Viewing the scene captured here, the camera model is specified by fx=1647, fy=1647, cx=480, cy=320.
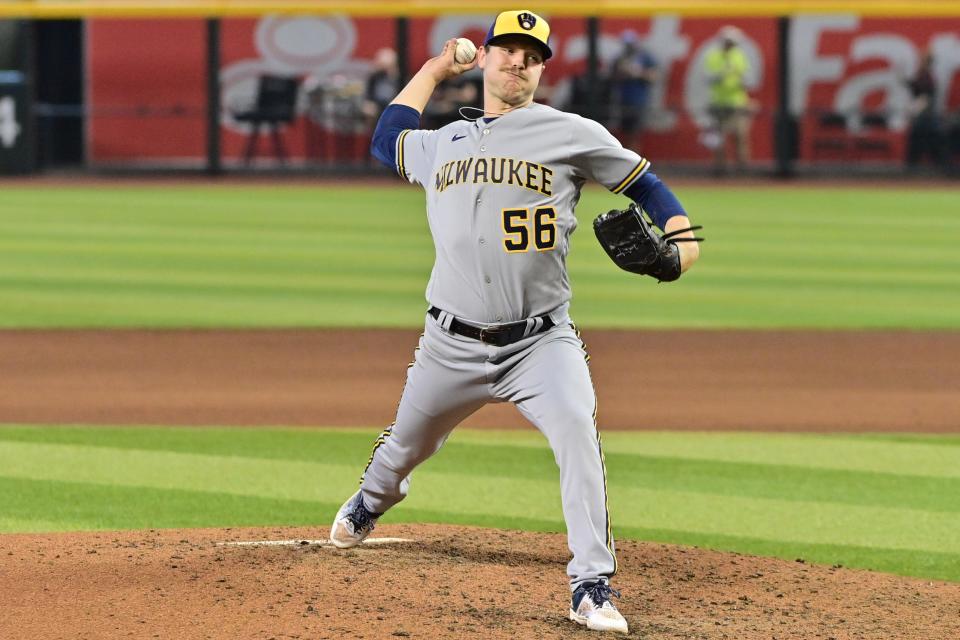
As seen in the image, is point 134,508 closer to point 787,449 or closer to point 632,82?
point 787,449

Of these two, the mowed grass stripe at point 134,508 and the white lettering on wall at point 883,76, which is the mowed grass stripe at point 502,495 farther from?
the white lettering on wall at point 883,76

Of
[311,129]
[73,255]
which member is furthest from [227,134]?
[73,255]

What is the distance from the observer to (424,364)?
5172 mm

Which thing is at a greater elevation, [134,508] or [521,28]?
[521,28]

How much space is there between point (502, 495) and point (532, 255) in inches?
90.2

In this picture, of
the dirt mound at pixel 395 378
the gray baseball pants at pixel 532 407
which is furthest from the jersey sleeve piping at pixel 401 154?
the dirt mound at pixel 395 378

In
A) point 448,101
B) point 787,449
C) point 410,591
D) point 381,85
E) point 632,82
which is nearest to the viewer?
point 410,591

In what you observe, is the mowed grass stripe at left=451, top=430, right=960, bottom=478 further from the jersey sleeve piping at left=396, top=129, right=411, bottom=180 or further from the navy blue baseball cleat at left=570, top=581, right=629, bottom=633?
the navy blue baseball cleat at left=570, top=581, right=629, bottom=633

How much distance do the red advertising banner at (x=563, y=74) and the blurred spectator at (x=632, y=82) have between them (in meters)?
0.29

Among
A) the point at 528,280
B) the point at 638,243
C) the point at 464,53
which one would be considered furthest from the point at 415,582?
the point at 464,53

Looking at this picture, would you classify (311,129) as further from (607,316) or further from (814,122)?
(607,316)

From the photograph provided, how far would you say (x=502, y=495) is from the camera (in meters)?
7.01

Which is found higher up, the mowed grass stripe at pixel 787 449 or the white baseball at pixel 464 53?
the white baseball at pixel 464 53

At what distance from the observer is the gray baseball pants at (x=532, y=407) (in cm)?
480
